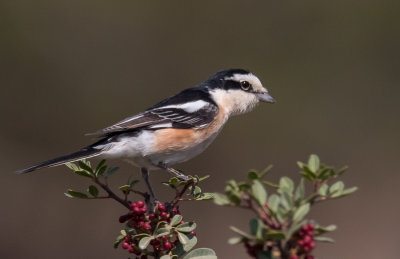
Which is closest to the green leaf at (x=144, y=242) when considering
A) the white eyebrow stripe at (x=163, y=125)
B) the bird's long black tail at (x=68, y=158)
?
the bird's long black tail at (x=68, y=158)

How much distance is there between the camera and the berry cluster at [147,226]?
2.34 metres

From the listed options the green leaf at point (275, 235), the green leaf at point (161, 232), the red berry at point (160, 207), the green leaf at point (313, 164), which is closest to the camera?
the green leaf at point (275, 235)

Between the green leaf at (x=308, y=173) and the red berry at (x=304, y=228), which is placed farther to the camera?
the green leaf at (x=308, y=173)

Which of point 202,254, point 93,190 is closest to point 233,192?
point 202,254

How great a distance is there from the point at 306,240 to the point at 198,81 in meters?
6.92

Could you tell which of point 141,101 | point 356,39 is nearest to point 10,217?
point 141,101

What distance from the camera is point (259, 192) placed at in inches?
60.1

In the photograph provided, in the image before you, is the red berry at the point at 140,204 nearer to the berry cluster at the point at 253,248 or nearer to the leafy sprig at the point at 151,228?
the leafy sprig at the point at 151,228

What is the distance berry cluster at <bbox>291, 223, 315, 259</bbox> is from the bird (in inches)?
84.0

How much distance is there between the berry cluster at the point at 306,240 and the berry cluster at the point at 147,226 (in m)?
0.92

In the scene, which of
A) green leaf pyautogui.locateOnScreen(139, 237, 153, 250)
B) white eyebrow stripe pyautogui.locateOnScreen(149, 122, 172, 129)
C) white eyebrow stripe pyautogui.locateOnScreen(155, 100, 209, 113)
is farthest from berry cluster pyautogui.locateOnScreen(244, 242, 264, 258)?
white eyebrow stripe pyautogui.locateOnScreen(155, 100, 209, 113)

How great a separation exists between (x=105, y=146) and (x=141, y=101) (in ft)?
14.8

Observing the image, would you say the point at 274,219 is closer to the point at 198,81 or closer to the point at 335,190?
the point at 335,190

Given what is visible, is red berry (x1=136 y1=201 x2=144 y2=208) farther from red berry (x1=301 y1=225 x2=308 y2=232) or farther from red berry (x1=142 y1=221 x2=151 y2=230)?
red berry (x1=301 y1=225 x2=308 y2=232)
